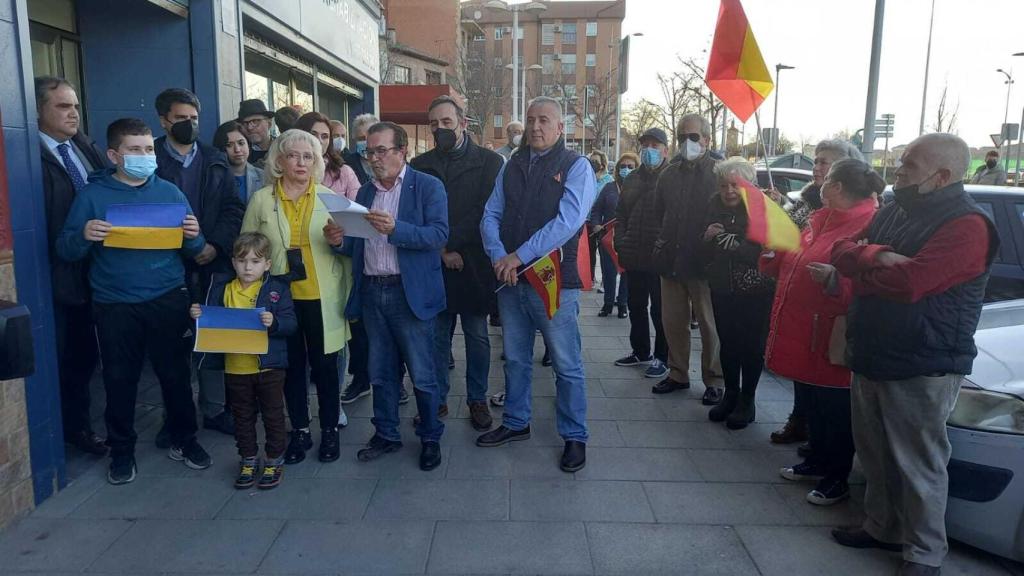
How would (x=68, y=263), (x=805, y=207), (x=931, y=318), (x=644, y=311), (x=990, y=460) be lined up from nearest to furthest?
(x=931, y=318) → (x=990, y=460) → (x=68, y=263) → (x=805, y=207) → (x=644, y=311)

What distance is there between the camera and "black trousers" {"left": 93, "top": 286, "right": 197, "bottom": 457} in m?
3.78

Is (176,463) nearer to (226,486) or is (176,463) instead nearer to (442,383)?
(226,486)

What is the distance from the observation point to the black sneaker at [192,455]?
4.11m

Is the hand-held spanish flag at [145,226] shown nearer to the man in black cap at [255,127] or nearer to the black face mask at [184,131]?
the black face mask at [184,131]

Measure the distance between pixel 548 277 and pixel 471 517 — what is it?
4.40ft

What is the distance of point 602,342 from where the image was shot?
7414mm

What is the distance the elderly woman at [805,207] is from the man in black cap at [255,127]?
3765mm

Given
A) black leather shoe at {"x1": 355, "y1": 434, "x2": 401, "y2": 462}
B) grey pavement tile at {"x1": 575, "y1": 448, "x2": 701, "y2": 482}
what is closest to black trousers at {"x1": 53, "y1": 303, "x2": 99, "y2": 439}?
black leather shoe at {"x1": 355, "y1": 434, "x2": 401, "y2": 462}

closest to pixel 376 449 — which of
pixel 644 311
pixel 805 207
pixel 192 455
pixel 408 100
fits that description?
pixel 192 455

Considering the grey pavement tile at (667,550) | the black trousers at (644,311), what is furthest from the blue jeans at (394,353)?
the black trousers at (644,311)

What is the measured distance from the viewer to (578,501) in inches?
147

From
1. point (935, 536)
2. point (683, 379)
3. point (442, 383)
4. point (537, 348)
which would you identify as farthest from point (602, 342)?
point (935, 536)

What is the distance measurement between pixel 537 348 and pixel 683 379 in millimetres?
1891

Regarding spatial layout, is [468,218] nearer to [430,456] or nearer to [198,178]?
[430,456]
